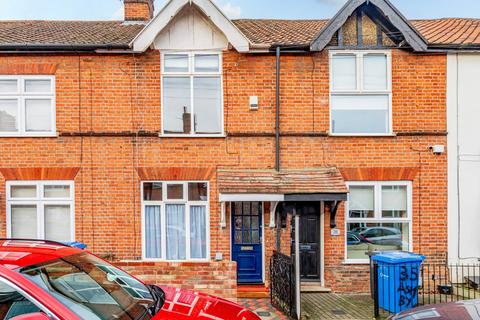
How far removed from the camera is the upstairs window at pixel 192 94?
9.41 metres

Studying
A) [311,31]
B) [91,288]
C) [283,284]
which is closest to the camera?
[91,288]

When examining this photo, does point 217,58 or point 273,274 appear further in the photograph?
point 217,58

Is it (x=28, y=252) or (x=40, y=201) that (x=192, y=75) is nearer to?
(x=40, y=201)

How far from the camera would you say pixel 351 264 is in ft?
30.3

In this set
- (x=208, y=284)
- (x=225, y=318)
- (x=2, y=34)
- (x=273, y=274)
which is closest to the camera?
(x=225, y=318)

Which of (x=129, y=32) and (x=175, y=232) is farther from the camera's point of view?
(x=129, y=32)

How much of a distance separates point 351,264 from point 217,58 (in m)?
5.73

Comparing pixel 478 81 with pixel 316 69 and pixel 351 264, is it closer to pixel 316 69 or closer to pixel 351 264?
pixel 316 69

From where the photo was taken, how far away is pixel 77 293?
11.4ft

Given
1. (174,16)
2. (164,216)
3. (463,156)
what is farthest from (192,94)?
(463,156)

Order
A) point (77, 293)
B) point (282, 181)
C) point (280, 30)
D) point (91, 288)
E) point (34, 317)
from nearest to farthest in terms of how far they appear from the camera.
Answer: point (34, 317)
point (77, 293)
point (91, 288)
point (282, 181)
point (280, 30)

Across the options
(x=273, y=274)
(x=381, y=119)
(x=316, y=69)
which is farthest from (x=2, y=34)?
(x=381, y=119)

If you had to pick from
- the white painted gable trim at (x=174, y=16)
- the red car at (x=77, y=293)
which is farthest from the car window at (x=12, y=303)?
the white painted gable trim at (x=174, y=16)

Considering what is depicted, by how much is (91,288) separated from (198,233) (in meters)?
5.76
